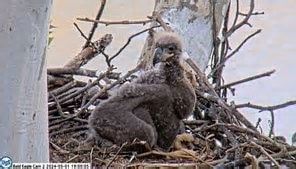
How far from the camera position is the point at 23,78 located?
2.15ft

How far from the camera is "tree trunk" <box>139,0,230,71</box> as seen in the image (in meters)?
1.50

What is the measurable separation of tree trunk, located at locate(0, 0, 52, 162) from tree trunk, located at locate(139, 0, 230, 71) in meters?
0.80

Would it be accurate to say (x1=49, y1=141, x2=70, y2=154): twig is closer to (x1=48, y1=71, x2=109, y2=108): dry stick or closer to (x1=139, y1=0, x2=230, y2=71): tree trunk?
(x1=48, y1=71, x2=109, y2=108): dry stick

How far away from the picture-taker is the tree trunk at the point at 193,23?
1495 mm

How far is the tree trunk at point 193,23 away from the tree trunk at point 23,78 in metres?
0.80

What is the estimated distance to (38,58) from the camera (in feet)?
2.20

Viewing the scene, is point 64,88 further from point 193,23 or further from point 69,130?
point 193,23

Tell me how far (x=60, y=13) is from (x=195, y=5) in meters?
0.73

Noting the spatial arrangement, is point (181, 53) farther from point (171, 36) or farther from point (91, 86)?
point (91, 86)

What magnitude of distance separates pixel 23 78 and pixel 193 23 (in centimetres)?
89

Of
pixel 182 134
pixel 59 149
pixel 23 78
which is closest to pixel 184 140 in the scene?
pixel 182 134

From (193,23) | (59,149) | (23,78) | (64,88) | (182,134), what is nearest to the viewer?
(23,78)

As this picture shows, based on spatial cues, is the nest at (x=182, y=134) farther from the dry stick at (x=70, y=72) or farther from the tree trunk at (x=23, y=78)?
the tree trunk at (x=23, y=78)

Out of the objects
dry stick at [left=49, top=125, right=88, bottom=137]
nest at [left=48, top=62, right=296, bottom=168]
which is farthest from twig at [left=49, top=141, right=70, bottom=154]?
dry stick at [left=49, top=125, right=88, bottom=137]
